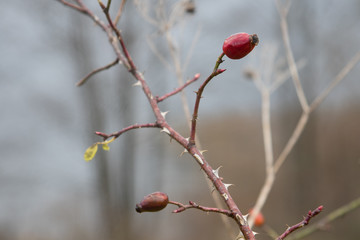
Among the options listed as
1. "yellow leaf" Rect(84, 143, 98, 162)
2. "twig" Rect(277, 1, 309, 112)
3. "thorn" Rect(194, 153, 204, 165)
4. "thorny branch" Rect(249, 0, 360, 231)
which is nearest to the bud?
"thorn" Rect(194, 153, 204, 165)

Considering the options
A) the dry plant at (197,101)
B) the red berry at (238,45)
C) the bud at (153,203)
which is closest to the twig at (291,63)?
the dry plant at (197,101)

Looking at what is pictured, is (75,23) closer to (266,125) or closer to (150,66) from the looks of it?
(150,66)

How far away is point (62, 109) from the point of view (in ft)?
32.1

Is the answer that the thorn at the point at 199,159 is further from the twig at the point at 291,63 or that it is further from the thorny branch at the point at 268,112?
the twig at the point at 291,63

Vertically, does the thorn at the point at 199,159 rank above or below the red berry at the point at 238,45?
below

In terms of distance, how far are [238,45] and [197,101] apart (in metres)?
0.15

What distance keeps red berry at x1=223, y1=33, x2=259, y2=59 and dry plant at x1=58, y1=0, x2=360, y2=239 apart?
0.12ft

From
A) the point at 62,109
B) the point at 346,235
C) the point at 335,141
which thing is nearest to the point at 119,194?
the point at 62,109

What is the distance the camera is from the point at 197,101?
0.73m

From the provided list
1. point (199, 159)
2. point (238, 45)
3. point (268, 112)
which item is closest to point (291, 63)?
point (268, 112)

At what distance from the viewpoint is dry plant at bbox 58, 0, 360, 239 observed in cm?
71

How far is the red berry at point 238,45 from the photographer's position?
761mm

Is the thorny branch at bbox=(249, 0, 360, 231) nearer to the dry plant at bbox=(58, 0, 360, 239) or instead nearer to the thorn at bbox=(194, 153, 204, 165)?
the dry plant at bbox=(58, 0, 360, 239)

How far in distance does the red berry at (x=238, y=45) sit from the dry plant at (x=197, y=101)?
0.04 m
